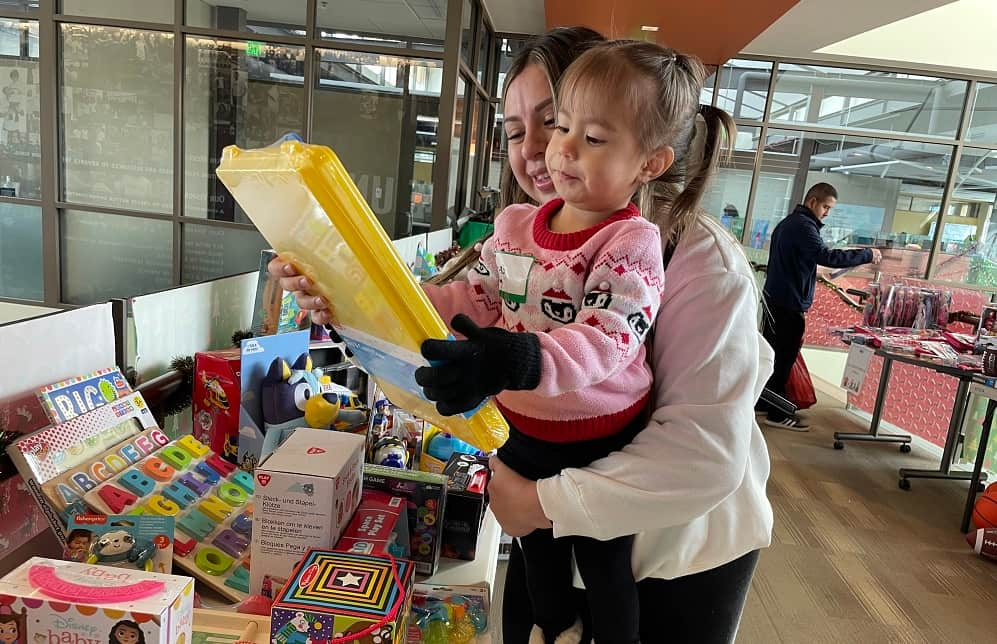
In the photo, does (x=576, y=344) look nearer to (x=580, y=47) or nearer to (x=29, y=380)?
(x=580, y=47)

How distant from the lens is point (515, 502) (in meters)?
0.99

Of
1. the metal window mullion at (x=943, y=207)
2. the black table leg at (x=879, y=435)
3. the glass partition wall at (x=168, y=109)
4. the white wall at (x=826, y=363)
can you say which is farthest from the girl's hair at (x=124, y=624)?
the metal window mullion at (x=943, y=207)

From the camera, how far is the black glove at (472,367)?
621mm

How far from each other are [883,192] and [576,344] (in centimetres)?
831

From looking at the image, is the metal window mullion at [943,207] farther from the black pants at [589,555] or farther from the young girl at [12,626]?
the young girl at [12,626]

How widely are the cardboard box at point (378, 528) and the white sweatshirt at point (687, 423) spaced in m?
0.29

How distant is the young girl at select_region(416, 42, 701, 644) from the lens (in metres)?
0.81

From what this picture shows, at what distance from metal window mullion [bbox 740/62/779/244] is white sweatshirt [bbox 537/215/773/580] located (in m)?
7.36

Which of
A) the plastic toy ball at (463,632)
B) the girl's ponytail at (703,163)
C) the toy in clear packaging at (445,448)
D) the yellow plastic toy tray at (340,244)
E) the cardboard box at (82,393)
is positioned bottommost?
the plastic toy ball at (463,632)

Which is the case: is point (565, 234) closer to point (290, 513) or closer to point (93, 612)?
point (290, 513)

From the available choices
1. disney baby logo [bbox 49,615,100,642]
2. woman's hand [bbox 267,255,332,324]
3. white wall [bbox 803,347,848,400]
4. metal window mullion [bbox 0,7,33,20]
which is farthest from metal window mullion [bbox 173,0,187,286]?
white wall [bbox 803,347,848,400]

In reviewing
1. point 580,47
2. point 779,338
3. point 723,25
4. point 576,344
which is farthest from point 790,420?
point 576,344

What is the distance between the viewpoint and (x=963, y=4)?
669 cm

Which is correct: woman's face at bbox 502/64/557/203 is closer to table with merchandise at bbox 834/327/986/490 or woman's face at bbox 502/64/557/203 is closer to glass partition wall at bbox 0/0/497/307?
table with merchandise at bbox 834/327/986/490
